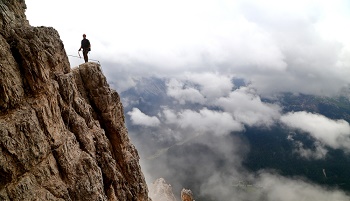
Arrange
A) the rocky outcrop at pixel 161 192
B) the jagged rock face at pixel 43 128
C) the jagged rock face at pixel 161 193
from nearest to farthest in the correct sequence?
1. the jagged rock face at pixel 43 128
2. the rocky outcrop at pixel 161 192
3. the jagged rock face at pixel 161 193

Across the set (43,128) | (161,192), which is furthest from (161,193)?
(43,128)

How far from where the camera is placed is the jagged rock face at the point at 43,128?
22700 millimetres

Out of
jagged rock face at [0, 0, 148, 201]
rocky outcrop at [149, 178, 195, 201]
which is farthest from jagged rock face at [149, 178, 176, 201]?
jagged rock face at [0, 0, 148, 201]

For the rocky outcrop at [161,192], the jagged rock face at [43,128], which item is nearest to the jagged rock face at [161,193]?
the rocky outcrop at [161,192]

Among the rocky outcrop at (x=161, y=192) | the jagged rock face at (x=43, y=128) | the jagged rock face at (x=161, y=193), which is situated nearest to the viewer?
the jagged rock face at (x=43, y=128)

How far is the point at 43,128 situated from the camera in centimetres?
2600

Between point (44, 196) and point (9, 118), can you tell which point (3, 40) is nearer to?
point (9, 118)

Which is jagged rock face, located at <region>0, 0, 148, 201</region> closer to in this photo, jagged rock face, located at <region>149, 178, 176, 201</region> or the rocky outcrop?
the rocky outcrop

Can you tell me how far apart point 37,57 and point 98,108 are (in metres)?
14.2

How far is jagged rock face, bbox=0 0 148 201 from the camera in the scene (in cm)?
2270

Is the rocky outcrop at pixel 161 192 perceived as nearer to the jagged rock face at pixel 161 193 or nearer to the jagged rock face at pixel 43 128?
the jagged rock face at pixel 161 193

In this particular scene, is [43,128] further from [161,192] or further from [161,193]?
[161,192]

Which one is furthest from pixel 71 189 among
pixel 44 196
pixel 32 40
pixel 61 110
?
pixel 32 40

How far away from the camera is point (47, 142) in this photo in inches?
1017
